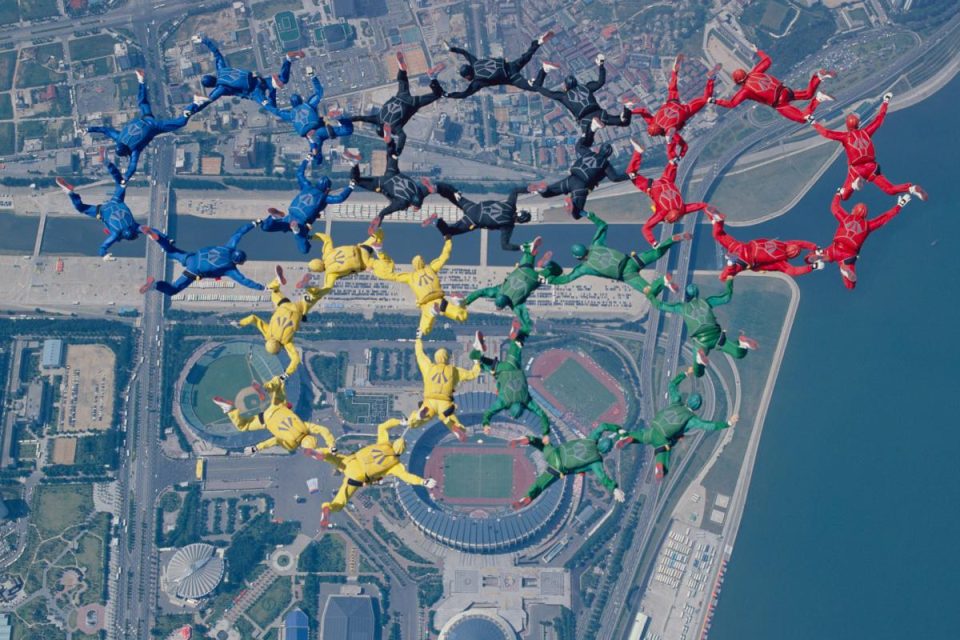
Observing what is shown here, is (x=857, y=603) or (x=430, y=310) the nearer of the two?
(x=430, y=310)

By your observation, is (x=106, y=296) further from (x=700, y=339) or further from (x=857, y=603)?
(x=857, y=603)

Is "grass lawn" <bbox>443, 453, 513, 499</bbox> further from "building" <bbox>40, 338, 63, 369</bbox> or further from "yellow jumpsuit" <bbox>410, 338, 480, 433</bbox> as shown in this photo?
"building" <bbox>40, 338, 63, 369</bbox>

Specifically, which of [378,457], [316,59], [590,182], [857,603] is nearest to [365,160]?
[316,59]

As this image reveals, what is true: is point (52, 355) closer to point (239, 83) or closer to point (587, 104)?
point (239, 83)

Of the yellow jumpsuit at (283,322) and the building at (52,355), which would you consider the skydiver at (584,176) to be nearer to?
the yellow jumpsuit at (283,322)

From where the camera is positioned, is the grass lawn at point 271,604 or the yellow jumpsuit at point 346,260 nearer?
the yellow jumpsuit at point 346,260

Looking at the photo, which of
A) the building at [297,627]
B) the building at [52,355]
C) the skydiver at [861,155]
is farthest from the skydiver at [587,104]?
the building at [52,355]

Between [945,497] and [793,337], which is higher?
[793,337]
